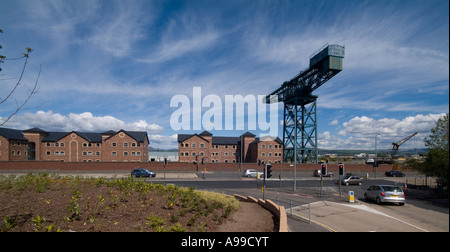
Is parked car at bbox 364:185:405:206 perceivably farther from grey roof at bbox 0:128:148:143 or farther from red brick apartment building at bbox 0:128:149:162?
grey roof at bbox 0:128:148:143

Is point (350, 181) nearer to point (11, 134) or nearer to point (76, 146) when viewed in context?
point (76, 146)

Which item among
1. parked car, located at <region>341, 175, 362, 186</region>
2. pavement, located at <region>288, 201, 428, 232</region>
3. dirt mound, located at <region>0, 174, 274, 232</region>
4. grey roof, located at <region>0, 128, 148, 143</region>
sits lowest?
parked car, located at <region>341, 175, 362, 186</region>

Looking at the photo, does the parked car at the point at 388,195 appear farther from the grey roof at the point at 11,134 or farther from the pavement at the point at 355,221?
the grey roof at the point at 11,134

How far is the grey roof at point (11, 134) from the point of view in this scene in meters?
55.5

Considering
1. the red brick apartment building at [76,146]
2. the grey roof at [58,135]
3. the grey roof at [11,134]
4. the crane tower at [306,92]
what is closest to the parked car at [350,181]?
the crane tower at [306,92]

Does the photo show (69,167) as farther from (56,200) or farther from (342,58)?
(342,58)

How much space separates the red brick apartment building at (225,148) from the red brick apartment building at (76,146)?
36.1 feet

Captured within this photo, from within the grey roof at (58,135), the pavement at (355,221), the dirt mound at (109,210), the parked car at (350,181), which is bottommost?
the parked car at (350,181)

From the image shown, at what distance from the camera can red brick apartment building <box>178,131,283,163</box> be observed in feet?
213

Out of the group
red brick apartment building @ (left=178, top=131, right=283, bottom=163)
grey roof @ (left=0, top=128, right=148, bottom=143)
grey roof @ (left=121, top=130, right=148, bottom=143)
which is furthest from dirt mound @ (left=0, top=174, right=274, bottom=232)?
grey roof @ (left=0, top=128, right=148, bottom=143)

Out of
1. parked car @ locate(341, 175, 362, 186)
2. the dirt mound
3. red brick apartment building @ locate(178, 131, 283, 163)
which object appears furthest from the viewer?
red brick apartment building @ locate(178, 131, 283, 163)
